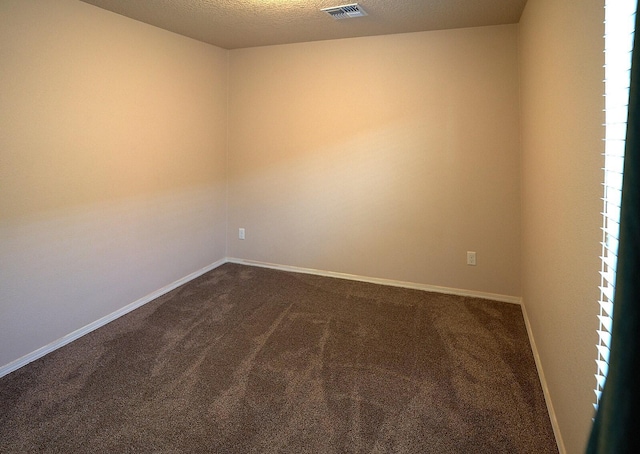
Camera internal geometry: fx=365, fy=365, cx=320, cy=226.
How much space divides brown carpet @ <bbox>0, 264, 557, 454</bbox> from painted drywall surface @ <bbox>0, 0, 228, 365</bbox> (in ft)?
1.19

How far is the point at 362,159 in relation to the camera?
368 cm

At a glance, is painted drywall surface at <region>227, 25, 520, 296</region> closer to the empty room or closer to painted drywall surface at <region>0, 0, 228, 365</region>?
the empty room

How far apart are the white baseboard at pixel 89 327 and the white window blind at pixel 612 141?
2948 mm

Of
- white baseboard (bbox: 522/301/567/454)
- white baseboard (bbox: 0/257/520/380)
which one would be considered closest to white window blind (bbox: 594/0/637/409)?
white baseboard (bbox: 522/301/567/454)

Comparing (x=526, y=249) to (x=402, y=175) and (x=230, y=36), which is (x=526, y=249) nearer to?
(x=402, y=175)

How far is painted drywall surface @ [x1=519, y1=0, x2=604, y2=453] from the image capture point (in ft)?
3.93

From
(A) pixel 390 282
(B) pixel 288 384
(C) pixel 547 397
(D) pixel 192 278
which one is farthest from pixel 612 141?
(D) pixel 192 278

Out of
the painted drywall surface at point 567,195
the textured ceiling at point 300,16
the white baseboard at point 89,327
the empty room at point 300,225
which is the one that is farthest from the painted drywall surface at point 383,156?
the white baseboard at point 89,327

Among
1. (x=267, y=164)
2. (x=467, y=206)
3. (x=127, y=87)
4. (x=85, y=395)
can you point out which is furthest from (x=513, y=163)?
(x=85, y=395)

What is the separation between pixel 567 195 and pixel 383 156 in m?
2.17

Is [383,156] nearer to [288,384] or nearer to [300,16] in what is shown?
[300,16]

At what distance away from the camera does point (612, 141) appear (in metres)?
1.02

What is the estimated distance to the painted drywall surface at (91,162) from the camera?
2240mm

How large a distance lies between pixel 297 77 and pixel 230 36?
0.75 meters
